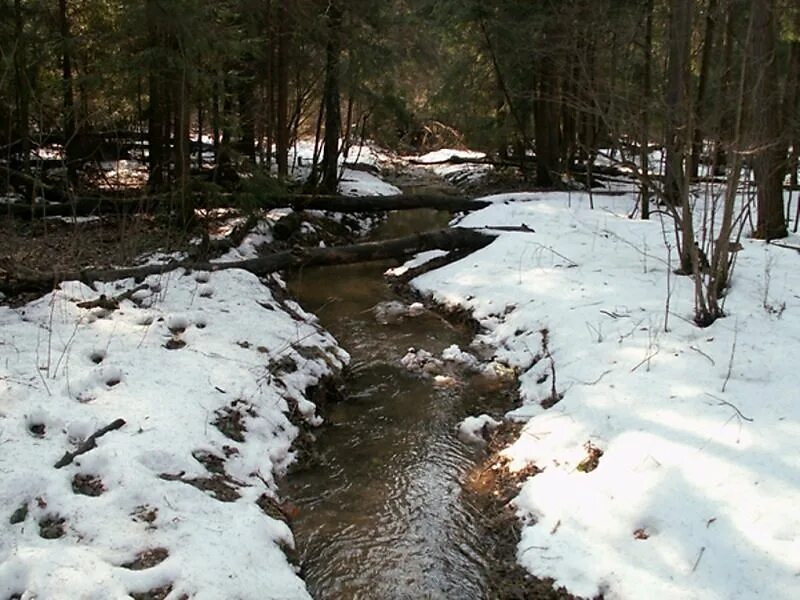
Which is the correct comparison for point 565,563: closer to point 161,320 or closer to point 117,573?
point 117,573

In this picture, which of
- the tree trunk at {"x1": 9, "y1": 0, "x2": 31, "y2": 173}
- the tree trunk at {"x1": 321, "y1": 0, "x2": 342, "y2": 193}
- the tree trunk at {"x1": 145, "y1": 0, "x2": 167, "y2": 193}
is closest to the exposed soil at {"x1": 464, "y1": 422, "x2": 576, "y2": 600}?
the tree trunk at {"x1": 145, "y1": 0, "x2": 167, "y2": 193}

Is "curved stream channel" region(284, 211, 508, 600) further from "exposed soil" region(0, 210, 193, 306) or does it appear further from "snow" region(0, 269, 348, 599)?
"exposed soil" region(0, 210, 193, 306)

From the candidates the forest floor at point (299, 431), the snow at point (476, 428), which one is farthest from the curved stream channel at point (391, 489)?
the forest floor at point (299, 431)

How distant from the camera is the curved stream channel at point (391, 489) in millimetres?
4594

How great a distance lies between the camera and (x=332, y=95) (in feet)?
56.5

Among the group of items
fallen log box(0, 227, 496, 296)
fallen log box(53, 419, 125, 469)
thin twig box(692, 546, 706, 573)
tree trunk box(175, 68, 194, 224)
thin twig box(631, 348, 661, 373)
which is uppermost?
tree trunk box(175, 68, 194, 224)

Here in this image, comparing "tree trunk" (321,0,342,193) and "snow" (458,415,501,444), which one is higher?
"tree trunk" (321,0,342,193)

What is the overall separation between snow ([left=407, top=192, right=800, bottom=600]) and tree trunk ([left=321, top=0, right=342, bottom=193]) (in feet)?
29.0

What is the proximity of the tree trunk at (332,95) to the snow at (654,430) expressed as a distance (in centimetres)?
883

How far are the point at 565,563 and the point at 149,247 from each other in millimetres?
8678

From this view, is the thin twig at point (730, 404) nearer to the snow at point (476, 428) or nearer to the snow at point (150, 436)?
the snow at point (476, 428)

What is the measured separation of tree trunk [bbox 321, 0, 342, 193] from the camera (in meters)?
15.9

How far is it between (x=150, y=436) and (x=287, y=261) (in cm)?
564

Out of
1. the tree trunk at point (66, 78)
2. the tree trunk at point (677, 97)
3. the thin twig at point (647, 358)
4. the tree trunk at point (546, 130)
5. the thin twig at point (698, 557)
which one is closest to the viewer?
the thin twig at point (698, 557)
